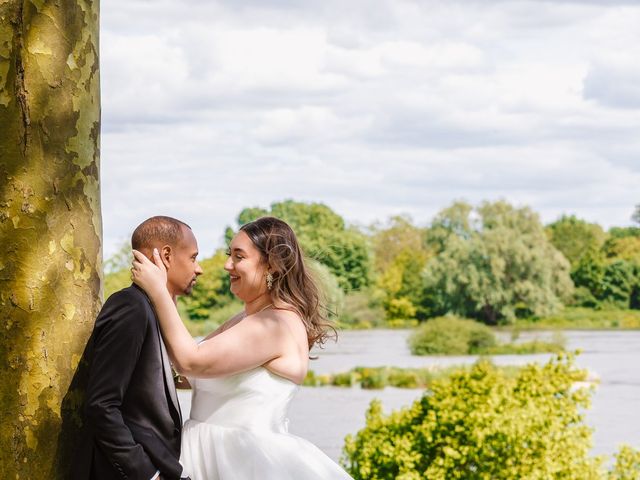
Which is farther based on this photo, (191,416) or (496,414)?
(496,414)

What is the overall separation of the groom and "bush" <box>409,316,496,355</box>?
37.4 m

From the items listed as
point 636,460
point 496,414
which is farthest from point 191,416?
point 636,460

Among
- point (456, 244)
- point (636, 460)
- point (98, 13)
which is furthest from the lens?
point (456, 244)

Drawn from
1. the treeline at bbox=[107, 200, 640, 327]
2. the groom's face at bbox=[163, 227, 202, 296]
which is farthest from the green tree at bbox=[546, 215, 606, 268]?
the groom's face at bbox=[163, 227, 202, 296]

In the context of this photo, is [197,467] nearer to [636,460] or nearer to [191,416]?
[191,416]

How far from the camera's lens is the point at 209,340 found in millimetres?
2832

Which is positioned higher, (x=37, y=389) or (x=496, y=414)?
(x=37, y=389)

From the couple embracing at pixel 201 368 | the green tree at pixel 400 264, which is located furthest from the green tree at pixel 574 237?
the couple embracing at pixel 201 368

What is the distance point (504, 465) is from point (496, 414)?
1.33 feet

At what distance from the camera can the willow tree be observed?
104 inches

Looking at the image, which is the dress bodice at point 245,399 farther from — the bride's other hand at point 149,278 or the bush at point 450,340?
the bush at point 450,340

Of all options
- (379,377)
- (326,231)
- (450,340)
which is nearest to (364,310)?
(326,231)

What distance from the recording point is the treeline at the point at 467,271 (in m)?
51.6

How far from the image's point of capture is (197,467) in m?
2.96
